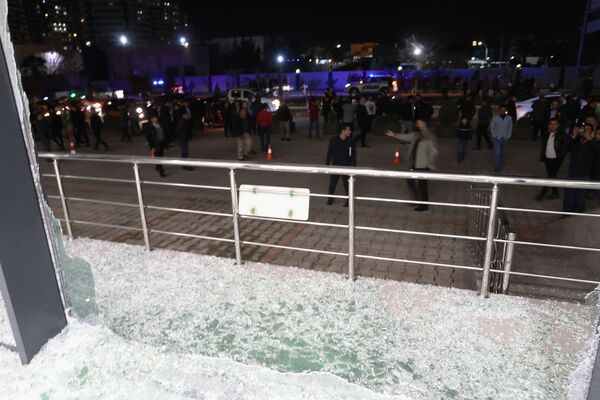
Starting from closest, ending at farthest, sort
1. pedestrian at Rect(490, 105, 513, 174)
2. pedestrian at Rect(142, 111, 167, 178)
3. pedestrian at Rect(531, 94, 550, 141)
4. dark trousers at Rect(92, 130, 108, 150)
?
pedestrian at Rect(490, 105, 513, 174)
pedestrian at Rect(142, 111, 167, 178)
pedestrian at Rect(531, 94, 550, 141)
dark trousers at Rect(92, 130, 108, 150)

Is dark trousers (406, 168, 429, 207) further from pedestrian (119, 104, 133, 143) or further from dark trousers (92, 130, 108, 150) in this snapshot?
pedestrian (119, 104, 133, 143)

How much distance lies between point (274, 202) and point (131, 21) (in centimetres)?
18536

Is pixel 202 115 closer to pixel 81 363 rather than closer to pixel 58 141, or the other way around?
pixel 58 141

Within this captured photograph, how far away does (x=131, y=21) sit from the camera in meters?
165

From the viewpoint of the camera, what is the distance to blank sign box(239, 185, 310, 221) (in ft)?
14.6

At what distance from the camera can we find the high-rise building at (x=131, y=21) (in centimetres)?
15086

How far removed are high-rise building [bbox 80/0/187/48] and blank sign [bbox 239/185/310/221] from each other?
147m

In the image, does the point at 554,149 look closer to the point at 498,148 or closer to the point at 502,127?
the point at 502,127

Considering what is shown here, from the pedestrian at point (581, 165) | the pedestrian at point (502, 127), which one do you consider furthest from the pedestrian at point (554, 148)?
the pedestrian at point (502, 127)

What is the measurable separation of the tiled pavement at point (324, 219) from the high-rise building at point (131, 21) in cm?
13984

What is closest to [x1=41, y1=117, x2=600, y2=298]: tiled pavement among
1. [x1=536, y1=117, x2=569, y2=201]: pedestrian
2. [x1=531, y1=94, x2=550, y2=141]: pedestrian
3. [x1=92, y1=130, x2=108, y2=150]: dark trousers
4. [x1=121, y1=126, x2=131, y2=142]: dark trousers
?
[x1=536, y1=117, x2=569, y2=201]: pedestrian

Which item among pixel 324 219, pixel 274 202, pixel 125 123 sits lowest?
pixel 324 219

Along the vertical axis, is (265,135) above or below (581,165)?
below

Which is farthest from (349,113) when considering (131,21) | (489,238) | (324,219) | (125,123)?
(131,21)
